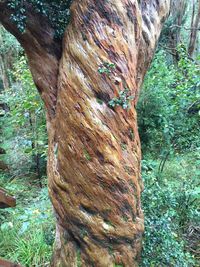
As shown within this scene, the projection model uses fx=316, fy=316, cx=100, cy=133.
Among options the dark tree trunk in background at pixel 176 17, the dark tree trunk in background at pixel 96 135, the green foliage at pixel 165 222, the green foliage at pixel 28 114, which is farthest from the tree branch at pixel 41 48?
the dark tree trunk in background at pixel 176 17

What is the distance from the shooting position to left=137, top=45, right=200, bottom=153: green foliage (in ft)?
18.1

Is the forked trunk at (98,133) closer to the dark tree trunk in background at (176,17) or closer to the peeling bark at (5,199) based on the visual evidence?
the peeling bark at (5,199)

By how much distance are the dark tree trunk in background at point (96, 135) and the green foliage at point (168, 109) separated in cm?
274

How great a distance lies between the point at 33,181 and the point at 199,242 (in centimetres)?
427

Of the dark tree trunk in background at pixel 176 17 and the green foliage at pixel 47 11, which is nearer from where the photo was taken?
the green foliage at pixel 47 11

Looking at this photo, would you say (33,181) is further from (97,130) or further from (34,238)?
(97,130)

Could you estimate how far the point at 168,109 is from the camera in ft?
18.5

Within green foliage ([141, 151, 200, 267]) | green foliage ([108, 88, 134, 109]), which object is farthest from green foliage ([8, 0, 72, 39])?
green foliage ([141, 151, 200, 267])

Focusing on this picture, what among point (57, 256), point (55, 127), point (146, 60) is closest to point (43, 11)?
point (55, 127)

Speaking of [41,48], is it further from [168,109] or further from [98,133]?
[168,109]

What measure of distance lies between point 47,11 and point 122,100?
1.01 meters

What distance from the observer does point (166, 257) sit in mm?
3299

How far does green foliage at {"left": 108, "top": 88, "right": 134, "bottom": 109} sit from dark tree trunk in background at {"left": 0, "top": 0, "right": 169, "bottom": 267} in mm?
32

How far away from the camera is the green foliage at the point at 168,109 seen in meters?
5.52
